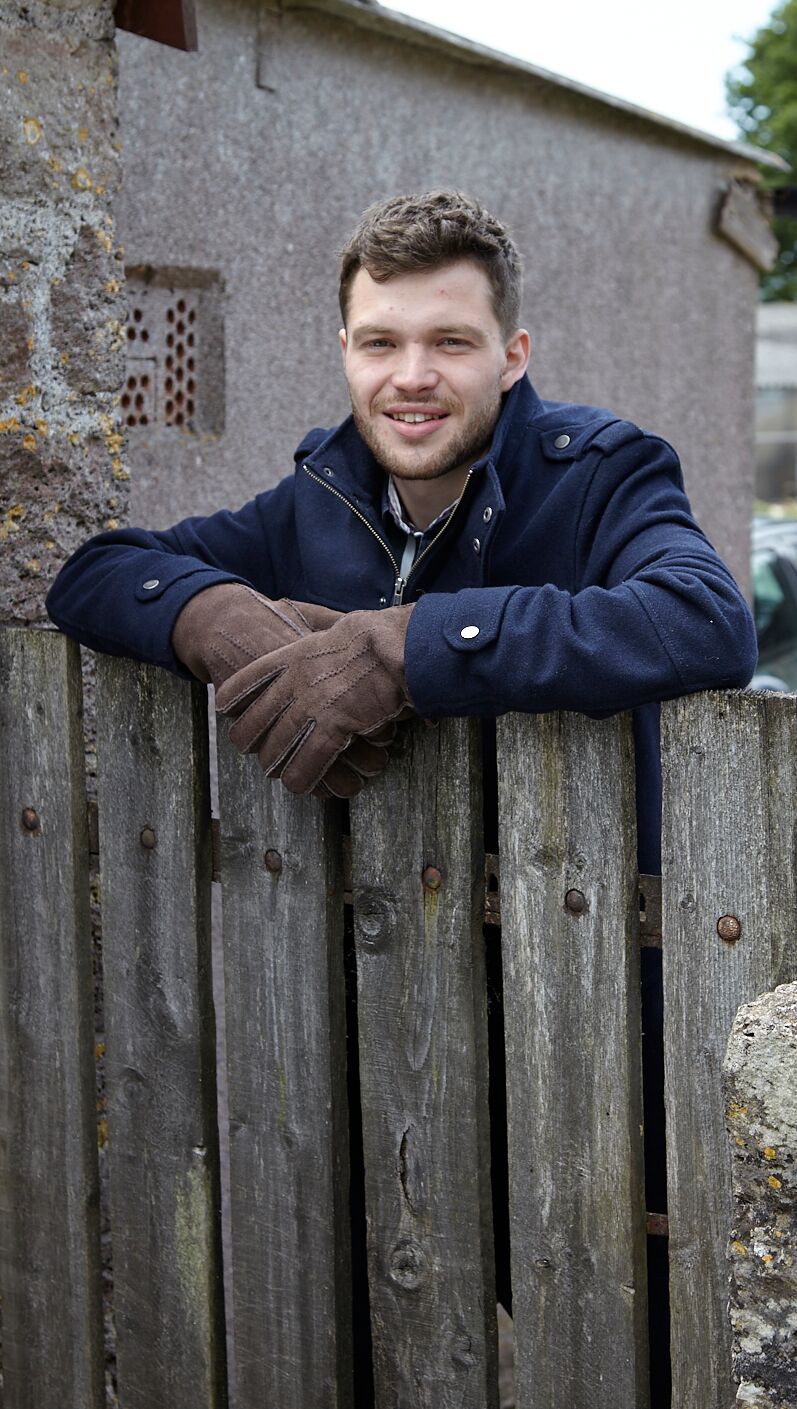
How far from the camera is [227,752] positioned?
224 cm

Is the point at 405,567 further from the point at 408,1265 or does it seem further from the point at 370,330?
the point at 408,1265

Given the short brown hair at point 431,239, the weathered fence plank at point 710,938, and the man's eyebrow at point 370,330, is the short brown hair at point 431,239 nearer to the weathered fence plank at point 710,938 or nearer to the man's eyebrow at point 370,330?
the man's eyebrow at point 370,330

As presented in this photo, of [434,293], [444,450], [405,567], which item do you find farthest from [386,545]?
[434,293]

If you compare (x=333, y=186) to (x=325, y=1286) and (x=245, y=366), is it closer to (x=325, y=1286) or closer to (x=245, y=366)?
(x=245, y=366)

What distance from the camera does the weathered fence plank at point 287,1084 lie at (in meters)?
2.19

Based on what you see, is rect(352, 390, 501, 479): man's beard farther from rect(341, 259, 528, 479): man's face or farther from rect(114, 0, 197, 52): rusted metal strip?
rect(114, 0, 197, 52): rusted metal strip

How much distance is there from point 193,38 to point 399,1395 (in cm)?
215

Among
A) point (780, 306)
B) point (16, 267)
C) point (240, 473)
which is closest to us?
point (16, 267)

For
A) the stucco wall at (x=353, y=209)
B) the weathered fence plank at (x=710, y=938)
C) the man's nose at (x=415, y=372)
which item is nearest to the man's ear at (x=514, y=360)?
the man's nose at (x=415, y=372)

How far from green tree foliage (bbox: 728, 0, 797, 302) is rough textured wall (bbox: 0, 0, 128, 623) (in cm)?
3232

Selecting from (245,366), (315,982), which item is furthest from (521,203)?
(315,982)

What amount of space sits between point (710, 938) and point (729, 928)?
0.03 metres

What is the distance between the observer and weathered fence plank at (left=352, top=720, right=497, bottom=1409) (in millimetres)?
2047

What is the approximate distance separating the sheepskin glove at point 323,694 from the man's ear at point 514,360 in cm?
58
